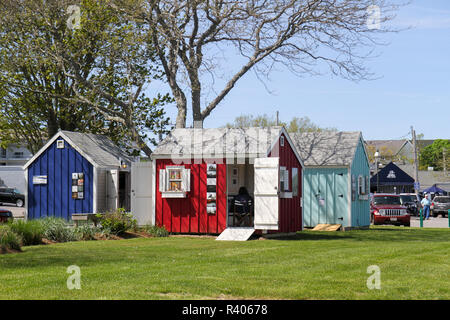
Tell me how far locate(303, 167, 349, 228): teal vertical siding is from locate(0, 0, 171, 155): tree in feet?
22.6

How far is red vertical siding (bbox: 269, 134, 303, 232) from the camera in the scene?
21.0m

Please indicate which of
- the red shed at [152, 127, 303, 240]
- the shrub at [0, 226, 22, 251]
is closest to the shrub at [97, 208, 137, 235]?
the red shed at [152, 127, 303, 240]

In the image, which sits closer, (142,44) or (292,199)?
(292,199)

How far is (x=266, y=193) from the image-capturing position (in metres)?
19.9

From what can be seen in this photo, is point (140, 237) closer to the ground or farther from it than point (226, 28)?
closer to the ground

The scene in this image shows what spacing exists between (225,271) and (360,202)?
1774cm

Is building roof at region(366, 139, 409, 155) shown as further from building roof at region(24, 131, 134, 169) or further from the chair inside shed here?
the chair inside shed

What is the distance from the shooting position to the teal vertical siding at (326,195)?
87.3 ft

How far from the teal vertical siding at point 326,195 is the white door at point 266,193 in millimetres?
7402

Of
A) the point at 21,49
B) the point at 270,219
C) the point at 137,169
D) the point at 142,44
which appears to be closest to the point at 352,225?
the point at 270,219

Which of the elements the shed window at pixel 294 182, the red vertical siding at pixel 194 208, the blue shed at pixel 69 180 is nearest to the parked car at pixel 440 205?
the shed window at pixel 294 182
